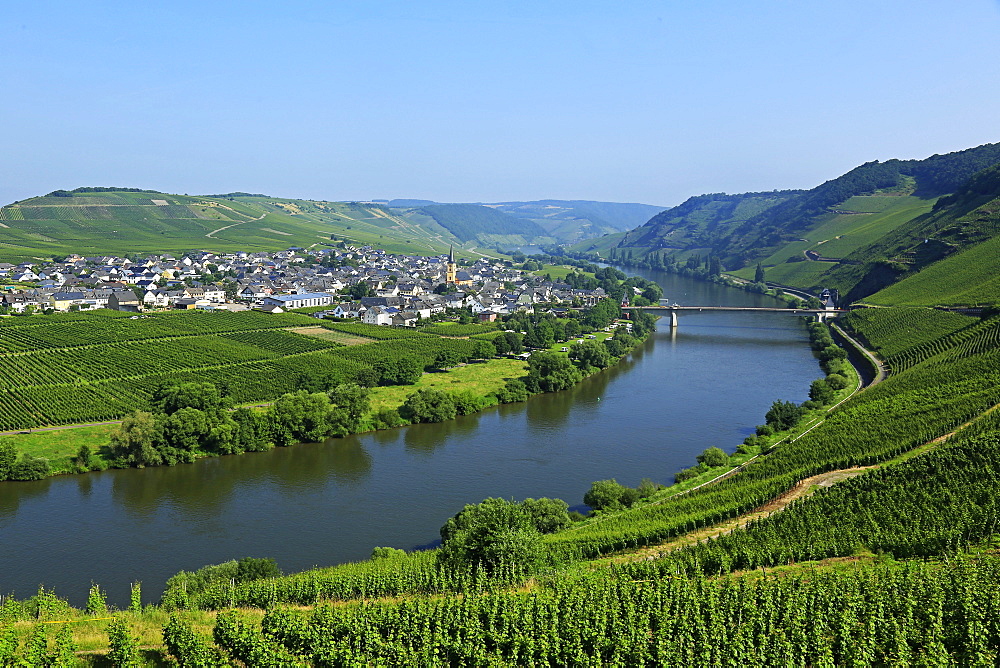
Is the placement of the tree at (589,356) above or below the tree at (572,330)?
below

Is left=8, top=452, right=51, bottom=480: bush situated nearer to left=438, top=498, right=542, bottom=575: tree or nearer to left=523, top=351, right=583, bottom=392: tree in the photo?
left=438, top=498, right=542, bottom=575: tree

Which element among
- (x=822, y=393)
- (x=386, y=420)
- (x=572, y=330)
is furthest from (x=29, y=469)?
(x=572, y=330)

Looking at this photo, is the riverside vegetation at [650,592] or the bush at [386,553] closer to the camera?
the riverside vegetation at [650,592]

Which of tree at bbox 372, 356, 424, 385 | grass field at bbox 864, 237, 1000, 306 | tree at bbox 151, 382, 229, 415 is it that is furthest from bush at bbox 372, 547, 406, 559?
grass field at bbox 864, 237, 1000, 306

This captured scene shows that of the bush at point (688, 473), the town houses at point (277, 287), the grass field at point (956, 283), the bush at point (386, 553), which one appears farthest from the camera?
the town houses at point (277, 287)

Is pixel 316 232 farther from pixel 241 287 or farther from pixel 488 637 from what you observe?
pixel 488 637

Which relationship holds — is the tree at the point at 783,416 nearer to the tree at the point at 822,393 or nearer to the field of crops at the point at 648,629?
the tree at the point at 822,393

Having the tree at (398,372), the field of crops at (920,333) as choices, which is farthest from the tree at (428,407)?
the field of crops at (920,333)

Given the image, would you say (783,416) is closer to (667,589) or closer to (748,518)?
(748,518)
